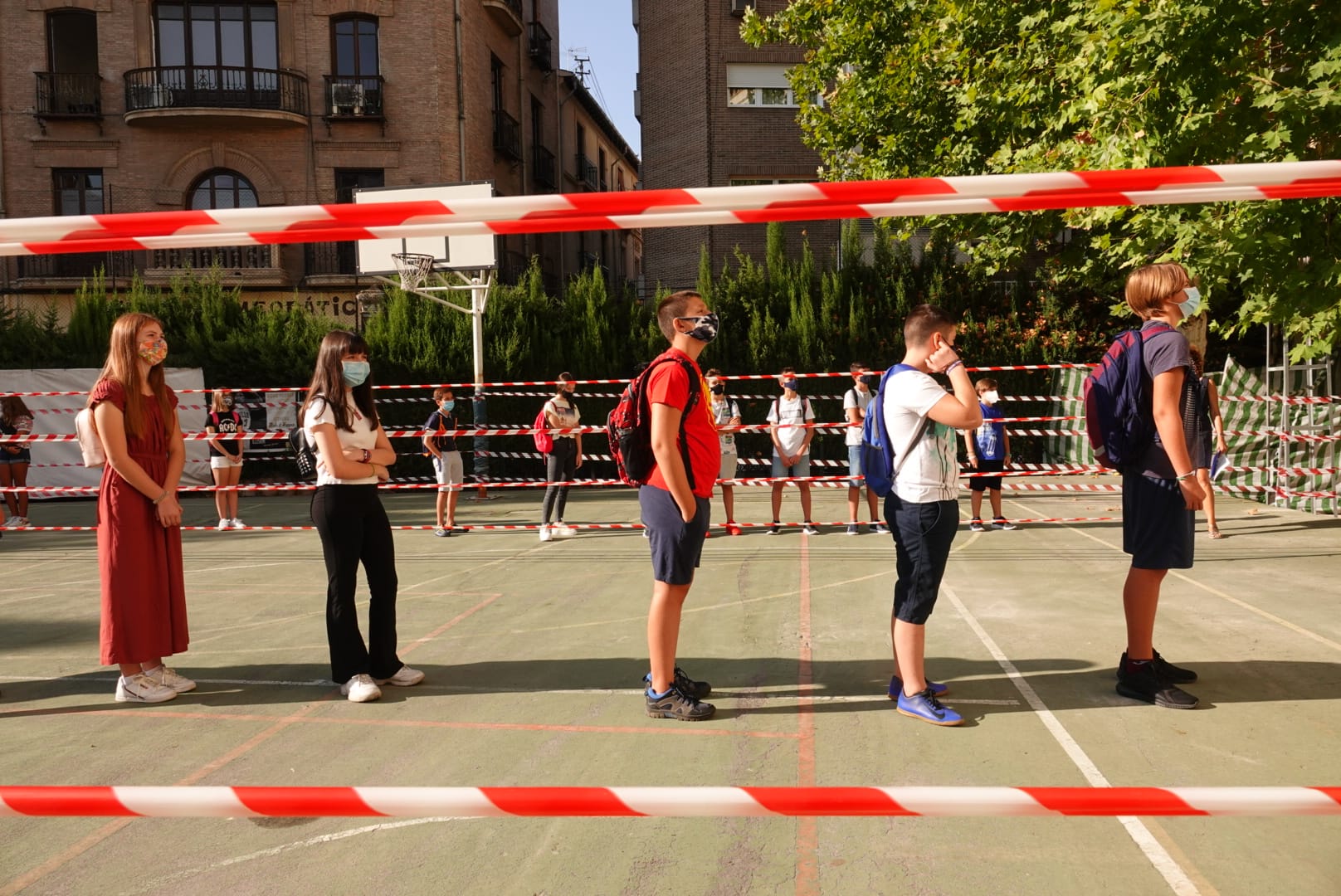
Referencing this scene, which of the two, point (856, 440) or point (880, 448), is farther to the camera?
point (856, 440)

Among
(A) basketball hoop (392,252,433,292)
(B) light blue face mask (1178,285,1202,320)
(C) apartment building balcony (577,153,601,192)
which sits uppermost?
(C) apartment building balcony (577,153,601,192)

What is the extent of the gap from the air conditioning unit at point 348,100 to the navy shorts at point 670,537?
22.2m

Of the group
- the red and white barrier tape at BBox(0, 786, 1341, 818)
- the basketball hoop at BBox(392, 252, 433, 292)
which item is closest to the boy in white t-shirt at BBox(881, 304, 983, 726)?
the red and white barrier tape at BBox(0, 786, 1341, 818)

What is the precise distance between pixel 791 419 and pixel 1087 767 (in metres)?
7.35

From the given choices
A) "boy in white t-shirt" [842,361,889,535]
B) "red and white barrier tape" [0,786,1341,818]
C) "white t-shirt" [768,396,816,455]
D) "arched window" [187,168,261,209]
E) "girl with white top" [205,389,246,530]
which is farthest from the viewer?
"arched window" [187,168,261,209]

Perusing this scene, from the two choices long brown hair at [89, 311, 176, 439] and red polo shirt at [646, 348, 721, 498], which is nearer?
red polo shirt at [646, 348, 721, 498]

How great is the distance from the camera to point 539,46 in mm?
30109

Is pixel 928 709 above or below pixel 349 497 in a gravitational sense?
below

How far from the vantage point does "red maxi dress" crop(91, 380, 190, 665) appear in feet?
16.1

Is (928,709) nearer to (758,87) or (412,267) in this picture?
(412,267)

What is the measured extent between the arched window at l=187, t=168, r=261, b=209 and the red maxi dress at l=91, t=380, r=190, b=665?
20963 mm

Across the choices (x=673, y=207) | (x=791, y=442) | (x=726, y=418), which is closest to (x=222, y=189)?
(x=726, y=418)

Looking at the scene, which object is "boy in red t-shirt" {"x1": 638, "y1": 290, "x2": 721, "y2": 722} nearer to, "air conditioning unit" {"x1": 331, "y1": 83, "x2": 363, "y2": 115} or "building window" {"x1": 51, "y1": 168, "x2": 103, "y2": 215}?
"air conditioning unit" {"x1": 331, "y1": 83, "x2": 363, "y2": 115}

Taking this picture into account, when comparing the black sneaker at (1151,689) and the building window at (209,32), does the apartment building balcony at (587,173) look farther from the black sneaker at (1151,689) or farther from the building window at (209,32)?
the black sneaker at (1151,689)
